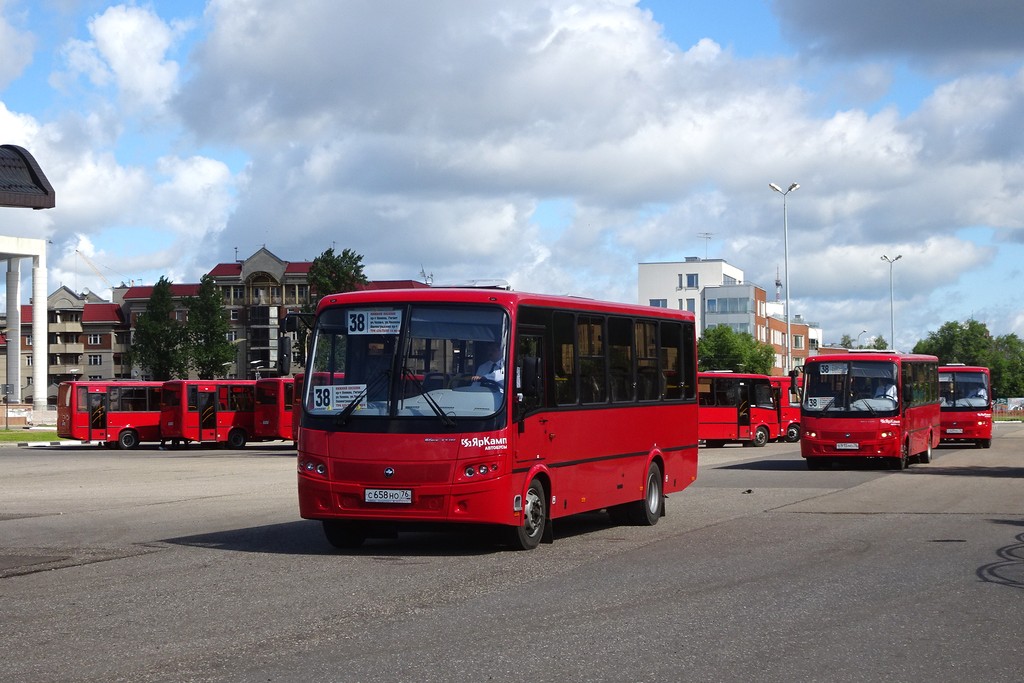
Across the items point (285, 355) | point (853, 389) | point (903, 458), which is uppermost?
point (285, 355)

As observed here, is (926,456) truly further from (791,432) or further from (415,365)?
(415,365)

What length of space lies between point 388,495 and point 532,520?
1709mm

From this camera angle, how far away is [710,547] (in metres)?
15.0

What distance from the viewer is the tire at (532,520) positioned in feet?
47.7

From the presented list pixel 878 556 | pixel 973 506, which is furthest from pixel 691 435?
pixel 878 556

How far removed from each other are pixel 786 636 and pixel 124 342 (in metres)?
148

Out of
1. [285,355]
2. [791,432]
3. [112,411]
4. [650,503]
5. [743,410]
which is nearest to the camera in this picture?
[285,355]

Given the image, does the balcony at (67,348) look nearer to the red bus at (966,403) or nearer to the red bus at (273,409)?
the red bus at (273,409)

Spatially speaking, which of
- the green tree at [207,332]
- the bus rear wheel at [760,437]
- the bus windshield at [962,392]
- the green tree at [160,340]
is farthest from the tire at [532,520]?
the green tree at [160,340]

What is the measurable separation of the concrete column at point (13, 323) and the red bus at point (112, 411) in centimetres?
3146

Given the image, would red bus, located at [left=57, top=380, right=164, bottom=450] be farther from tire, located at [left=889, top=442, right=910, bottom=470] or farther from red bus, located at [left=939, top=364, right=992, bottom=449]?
tire, located at [left=889, top=442, right=910, bottom=470]

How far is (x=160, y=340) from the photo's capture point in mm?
126000

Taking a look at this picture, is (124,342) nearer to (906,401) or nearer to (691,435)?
(906,401)

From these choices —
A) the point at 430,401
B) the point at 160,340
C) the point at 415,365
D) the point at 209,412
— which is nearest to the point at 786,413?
the point at 209,412
